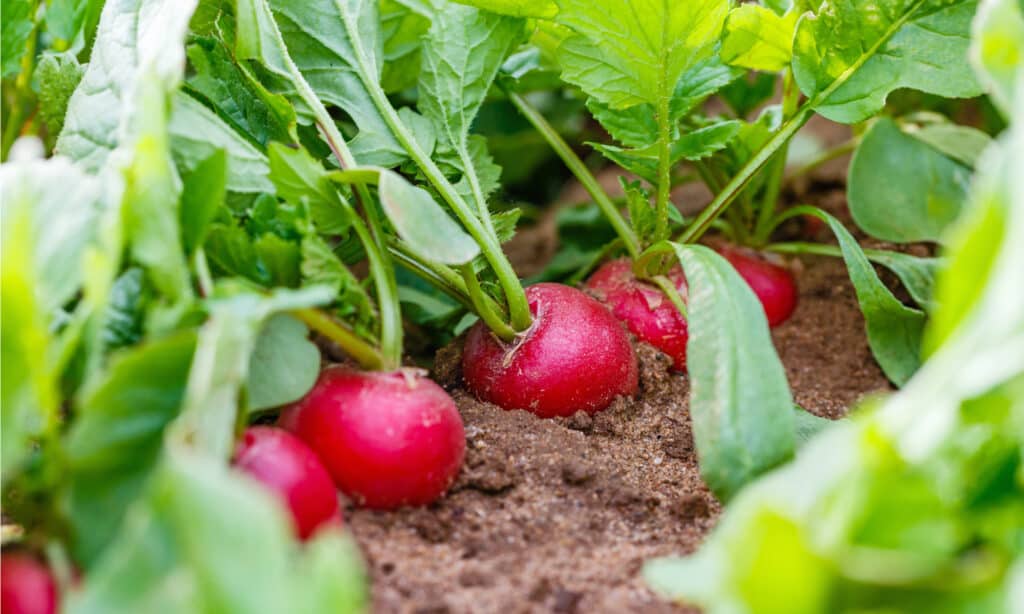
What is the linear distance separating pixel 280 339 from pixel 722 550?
1.52 feet

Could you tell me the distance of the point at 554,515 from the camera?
3.31 feet

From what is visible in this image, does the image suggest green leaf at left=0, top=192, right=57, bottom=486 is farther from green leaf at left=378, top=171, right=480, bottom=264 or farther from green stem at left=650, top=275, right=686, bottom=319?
green stem at left=650, top=275, right=686, bottom=319

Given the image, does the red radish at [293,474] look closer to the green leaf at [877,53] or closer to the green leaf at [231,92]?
the green leaf at [231,92]

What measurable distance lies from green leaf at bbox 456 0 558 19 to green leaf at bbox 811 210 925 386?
0.45 metres

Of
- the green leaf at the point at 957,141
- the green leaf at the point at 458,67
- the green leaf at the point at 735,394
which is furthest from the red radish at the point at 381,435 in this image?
the green leaf at the point at 957,141

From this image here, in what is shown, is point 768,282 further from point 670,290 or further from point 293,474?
point 293,474

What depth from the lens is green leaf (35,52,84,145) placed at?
1.15 m

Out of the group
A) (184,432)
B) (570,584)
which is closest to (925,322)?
(570,584)

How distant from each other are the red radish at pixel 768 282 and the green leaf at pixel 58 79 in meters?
0.91

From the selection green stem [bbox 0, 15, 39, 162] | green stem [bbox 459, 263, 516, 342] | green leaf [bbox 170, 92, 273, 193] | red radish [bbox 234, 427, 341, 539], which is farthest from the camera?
green stem [bbox 0, 15, 39, 162]

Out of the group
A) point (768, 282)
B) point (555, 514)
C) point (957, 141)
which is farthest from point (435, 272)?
point (957, 141)

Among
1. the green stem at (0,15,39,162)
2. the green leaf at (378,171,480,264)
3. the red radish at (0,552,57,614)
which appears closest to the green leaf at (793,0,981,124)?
the green leaf at (378,171,480,264)

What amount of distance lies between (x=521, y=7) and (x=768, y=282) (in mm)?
570

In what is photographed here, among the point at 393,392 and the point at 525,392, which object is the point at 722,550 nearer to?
the point at 393,392
